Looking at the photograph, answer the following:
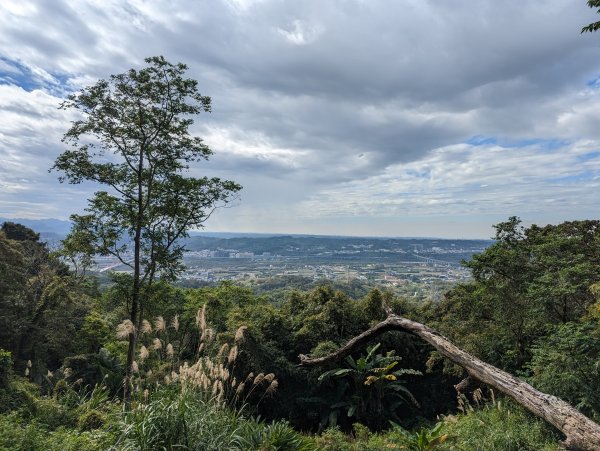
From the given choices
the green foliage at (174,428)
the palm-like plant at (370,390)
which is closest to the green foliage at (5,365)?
the green foliage at (174,428)

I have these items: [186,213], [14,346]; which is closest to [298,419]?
[186,213]

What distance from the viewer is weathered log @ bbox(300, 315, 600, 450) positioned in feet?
8.32

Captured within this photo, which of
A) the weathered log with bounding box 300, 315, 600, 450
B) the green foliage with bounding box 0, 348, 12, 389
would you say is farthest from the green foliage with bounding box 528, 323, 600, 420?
the green foliage with bounding box 0, 348, 12, 389

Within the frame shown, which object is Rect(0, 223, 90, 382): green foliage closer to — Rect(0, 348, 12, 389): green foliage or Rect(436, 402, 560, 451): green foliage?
Rect(0, 348, 12, 389): green foliage

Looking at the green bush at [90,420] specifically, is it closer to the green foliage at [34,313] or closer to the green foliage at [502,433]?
the green foliage at [502,433]

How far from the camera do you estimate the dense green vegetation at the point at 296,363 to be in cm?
357

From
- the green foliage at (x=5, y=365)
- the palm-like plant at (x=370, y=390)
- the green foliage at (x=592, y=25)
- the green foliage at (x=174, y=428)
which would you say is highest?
the green foliage at (x=592, y=25)

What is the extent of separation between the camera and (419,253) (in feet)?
547

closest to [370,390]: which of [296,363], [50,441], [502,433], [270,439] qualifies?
[296,363]

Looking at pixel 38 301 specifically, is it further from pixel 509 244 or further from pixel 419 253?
pixel 419 253

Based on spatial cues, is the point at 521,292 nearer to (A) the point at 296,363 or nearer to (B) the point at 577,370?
(B) the point at 577,370

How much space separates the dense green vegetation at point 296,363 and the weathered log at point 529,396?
190 cm

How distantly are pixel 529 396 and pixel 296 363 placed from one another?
10602 millimetres

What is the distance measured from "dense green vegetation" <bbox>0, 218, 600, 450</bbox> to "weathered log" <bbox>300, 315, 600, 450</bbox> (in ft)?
6.22
